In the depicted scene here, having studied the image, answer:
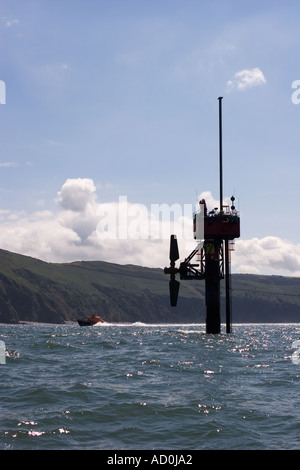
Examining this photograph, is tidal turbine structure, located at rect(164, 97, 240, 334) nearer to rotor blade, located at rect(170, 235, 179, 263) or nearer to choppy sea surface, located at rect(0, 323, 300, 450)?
rotor blade, located at rect(170, 235, 179, 263)

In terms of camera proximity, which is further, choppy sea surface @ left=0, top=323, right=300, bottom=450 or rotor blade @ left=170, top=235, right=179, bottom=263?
rotor blade @ left=170, top=235, right=179, bottom=263

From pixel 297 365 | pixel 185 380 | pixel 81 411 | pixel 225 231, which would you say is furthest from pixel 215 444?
pixel 225 231

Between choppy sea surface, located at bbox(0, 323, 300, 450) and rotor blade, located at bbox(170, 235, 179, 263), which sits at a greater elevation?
rotor blade, located at bbox(170, 235, 179, 263)

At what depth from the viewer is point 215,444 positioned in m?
11.6

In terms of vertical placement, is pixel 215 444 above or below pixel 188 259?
below

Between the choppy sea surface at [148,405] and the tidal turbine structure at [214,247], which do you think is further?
the tidal turbine structure at [214,247]

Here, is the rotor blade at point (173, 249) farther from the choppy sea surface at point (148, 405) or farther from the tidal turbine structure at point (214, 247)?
the choppy sea surface at point (148, 405)

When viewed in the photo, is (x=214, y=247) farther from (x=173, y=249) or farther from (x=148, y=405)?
(x=148, y=405)

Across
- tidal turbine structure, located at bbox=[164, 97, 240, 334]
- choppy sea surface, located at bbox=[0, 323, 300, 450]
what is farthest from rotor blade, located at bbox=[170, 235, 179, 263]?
choppy sea surface, located at bbox=[0, 323, 300, 450]

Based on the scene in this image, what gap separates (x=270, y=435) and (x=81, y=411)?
17.9 feet

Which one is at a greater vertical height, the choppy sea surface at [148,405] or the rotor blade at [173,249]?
the rotor blade at [173,249]

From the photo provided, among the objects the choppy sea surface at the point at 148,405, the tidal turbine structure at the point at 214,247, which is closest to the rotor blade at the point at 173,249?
the tidal turbine structure at the point at 214,247
